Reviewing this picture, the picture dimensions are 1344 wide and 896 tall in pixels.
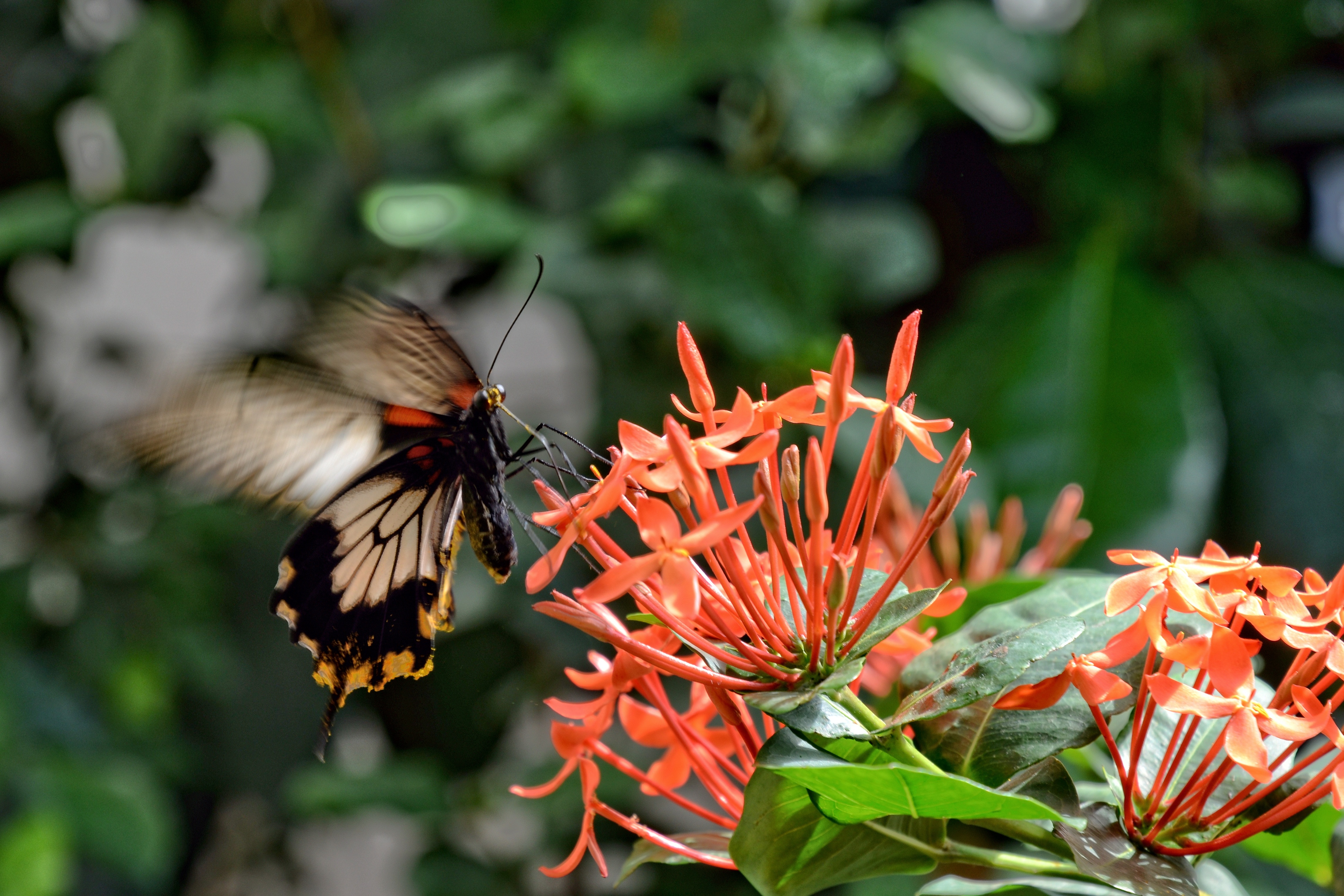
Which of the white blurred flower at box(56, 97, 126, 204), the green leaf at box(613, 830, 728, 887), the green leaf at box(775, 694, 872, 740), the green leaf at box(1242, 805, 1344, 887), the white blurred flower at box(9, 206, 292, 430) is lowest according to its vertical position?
the white blurred flower at box(9, 206, 292, 430)

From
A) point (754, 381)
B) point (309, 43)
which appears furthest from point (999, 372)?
point (309, 43)

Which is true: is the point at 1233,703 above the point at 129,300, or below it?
above

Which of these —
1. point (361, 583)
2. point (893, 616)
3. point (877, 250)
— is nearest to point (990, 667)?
point (893, 616)

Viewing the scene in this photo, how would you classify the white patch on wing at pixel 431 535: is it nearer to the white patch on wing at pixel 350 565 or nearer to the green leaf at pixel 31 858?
the white patch on wing at pixel 350 565

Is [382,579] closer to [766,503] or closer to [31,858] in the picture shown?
[766,503]

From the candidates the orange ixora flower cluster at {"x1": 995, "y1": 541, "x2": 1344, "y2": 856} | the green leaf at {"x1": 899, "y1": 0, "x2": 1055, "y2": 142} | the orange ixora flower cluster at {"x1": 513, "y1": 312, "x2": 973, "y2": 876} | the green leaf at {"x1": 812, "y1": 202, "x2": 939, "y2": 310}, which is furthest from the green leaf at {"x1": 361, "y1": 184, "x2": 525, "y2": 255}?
the orange ixora flower cluster at {"x1": 995, "y1": 541, "x2": 1344, "y2": 856}

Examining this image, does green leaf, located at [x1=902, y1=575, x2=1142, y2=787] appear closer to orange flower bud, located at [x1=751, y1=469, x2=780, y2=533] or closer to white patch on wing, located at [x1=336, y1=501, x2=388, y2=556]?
orange flower bud, located at [x1=751, y1=469, x2=780, y2=533]

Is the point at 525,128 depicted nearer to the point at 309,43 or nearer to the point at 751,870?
the point at 309,43
